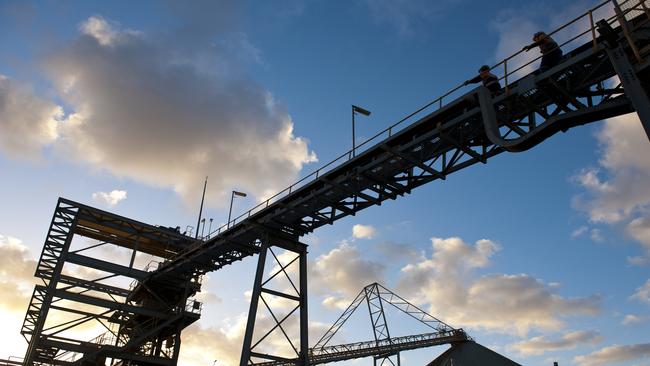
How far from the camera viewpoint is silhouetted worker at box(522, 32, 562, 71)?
14.0 m

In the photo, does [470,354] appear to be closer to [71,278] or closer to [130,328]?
[130,328]

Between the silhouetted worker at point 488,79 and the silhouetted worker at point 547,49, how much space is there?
1580 mm

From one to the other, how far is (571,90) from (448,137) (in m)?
4.25

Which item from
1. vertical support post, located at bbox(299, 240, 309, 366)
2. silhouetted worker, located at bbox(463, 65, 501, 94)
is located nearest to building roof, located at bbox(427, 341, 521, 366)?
vertical support post, located at bbox(299, 240, 309, 366)

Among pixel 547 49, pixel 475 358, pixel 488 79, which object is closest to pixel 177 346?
pixel 475 358

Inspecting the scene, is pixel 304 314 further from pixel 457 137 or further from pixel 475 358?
pixel 475 358

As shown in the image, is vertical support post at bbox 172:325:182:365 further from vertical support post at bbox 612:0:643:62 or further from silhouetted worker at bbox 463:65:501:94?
vertical support post at bbox 612:0:643:62

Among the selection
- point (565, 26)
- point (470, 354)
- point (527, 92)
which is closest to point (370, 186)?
point (527, 92)

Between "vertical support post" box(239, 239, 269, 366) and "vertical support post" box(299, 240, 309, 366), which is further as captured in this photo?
"vertical support post" box(299, 240, 309, 366)

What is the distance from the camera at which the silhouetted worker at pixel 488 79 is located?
1562 centimetres

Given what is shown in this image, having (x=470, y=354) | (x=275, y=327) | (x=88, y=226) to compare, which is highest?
(x=88, y=226)

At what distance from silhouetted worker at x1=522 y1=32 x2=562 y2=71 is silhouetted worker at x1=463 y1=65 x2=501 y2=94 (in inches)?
62.2

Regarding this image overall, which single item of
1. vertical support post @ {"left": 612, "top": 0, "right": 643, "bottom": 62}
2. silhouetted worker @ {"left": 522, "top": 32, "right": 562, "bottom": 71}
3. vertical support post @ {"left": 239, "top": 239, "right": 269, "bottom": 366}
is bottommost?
vertical support post @ {"left": 239, "top": 239, "right": 269, "bottom": 366}

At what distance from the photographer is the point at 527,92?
47.4 ft
